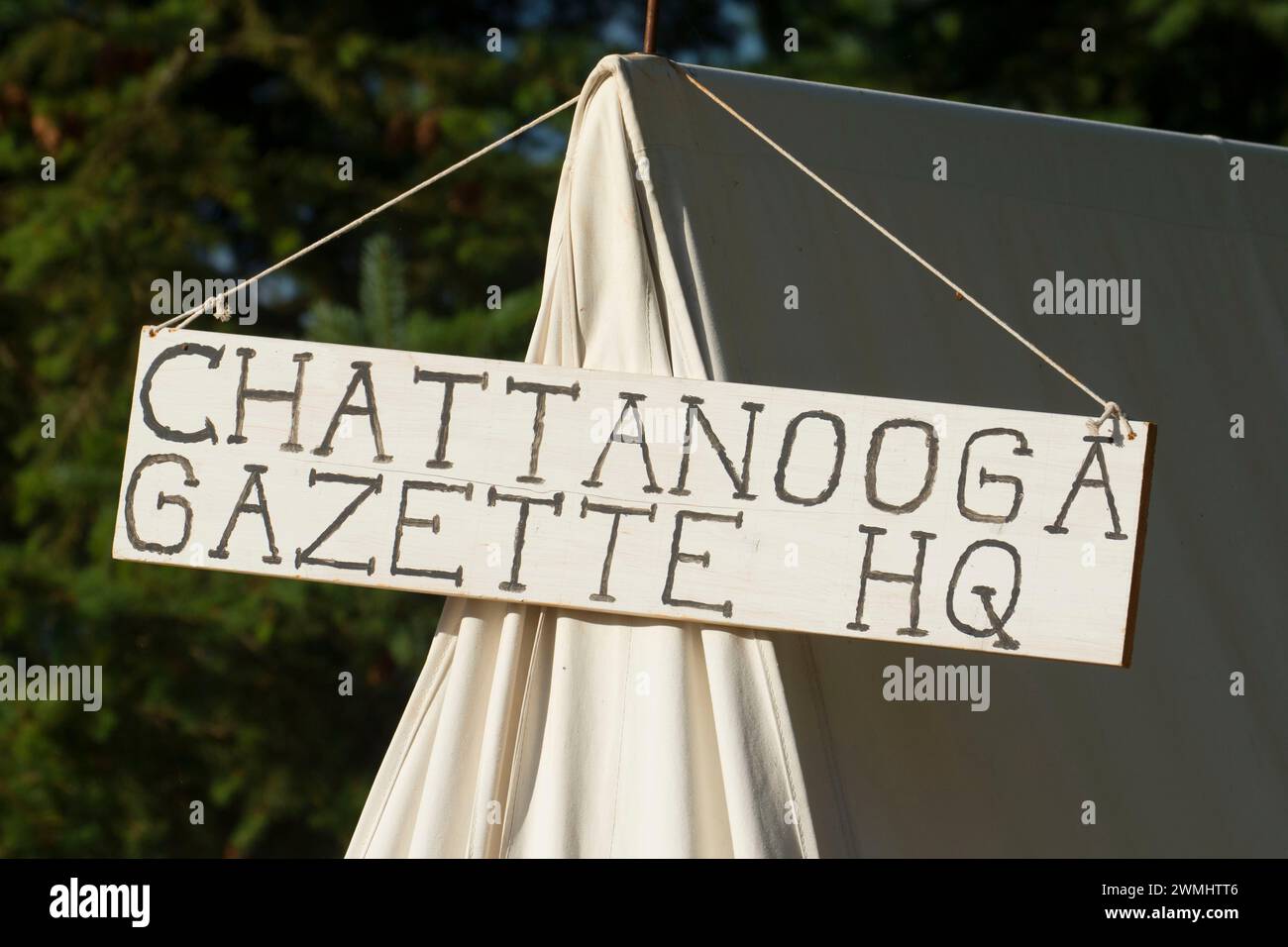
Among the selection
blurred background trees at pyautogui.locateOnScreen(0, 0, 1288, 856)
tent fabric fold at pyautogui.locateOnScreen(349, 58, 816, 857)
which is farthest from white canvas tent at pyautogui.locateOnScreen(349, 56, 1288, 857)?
blurred background trees at pyautogui.locateOnScreen(0, 0, 1288, 856)

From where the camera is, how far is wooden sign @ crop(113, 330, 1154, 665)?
4.08 ft

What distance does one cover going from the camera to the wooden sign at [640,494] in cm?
124

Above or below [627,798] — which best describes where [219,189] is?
above

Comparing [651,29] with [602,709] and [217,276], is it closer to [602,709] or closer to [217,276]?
[602,709]

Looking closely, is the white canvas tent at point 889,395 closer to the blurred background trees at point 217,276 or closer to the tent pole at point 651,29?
the tent pole at point 651,29

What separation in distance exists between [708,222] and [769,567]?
1.32 feet

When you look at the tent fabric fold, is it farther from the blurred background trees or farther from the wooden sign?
the blurred background trees

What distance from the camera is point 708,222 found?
1451 mm

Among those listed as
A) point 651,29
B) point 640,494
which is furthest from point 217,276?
point 640,494

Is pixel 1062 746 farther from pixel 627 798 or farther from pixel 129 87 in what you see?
pixel 129 87

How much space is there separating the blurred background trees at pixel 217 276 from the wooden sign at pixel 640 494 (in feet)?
5.28

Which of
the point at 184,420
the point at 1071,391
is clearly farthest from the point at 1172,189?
the point at 184,420

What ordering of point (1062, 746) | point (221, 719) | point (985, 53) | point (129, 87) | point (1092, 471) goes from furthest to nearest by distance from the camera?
point (985, 53), point (129, 87), point (221, 719), point (1062, 746), point (1092, 471)

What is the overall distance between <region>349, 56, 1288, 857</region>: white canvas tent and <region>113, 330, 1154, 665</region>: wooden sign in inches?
2.8
